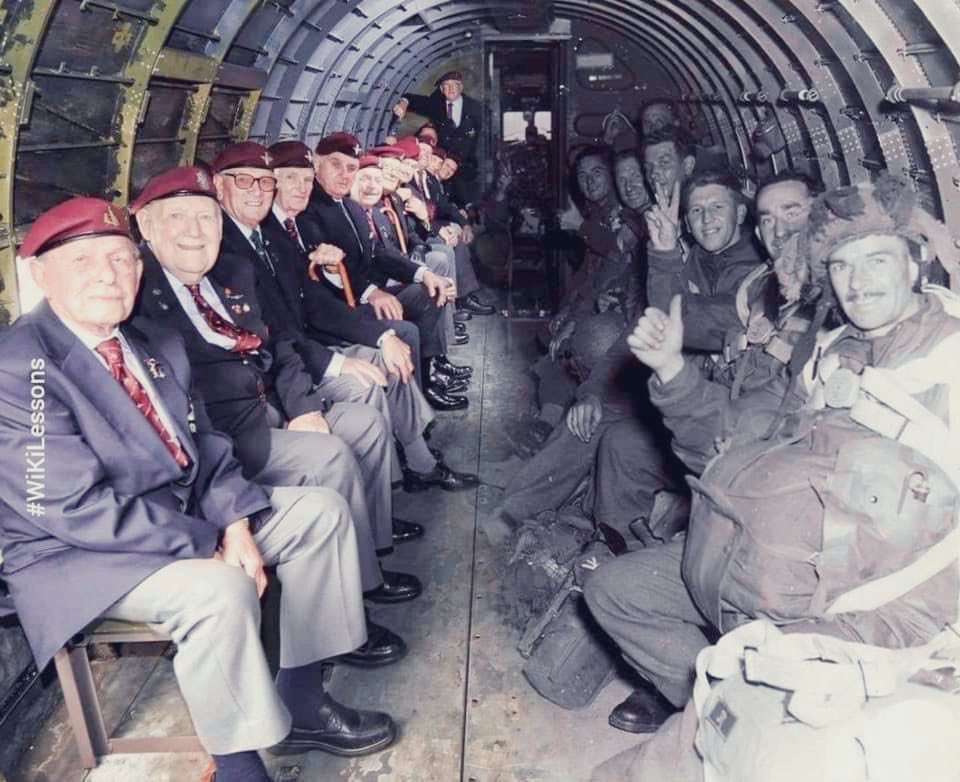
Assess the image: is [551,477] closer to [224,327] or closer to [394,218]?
[224,327]

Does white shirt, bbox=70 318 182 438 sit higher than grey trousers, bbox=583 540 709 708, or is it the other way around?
white shirt, bbox=70 318 182 438

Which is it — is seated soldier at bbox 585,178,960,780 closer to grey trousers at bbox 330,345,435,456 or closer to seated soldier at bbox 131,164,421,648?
seated soldier at bbox 131,164,421,648

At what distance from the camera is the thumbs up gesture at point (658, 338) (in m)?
2.75

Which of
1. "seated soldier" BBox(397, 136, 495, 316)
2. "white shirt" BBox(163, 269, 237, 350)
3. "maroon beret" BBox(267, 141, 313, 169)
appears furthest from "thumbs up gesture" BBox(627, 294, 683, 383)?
"seated soldier" BBox(397, 136, 495, 316)

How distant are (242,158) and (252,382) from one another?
3.81 ft

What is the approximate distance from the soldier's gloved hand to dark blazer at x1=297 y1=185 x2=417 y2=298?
168 cm

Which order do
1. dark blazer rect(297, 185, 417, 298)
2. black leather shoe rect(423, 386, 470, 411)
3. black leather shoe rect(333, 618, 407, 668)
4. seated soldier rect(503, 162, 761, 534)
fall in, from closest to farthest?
black leather shoe rect(333, 618, 407, 668) < seated soldier rect(503, 162, 761, 534) < dark blazer rect(297, 185, 417, 298) < black leather shoe rect(423, 386, 470, 411)

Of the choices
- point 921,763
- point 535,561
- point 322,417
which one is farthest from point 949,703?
point 322,417

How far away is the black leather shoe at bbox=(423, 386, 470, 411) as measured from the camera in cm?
620

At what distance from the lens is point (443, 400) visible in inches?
245

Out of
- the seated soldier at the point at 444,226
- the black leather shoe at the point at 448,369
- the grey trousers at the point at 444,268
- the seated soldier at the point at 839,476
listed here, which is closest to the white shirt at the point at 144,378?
the seated soldier at the point at 839,476

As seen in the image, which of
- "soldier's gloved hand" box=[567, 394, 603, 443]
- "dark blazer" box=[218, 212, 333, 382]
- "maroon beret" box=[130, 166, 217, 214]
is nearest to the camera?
"maroon beret" box=[130, 166, 217, 214]

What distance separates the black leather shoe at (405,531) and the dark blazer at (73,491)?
6.34ft

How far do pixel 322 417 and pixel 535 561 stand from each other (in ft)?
4.24
